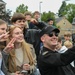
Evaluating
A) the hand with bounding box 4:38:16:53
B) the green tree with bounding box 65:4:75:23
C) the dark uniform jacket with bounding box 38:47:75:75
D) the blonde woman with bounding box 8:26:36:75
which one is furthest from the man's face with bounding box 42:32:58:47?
the green tree with bounding box 65:4:75:23

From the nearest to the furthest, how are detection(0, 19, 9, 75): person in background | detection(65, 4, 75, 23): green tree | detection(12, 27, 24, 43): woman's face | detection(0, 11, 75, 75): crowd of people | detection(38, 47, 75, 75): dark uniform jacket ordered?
detection(38, 47, 75, 75): dark uniform jacket → detection(0, 11, 75, 75): crowd of people → detection(0, 19, 9, 75): person in background → detection(12, 27, 24, 43): woman's face → detection(65, 4, 75, 23): green tree

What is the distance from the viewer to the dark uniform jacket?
14.8ft

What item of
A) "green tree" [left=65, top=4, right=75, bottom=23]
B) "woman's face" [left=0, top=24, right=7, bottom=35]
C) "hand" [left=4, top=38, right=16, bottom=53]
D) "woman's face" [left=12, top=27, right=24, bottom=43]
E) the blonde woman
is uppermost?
"woman's face" [left=0, top=24, right=7, bottom=35]

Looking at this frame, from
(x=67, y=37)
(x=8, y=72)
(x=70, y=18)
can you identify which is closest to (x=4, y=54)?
(x=8, y=72)

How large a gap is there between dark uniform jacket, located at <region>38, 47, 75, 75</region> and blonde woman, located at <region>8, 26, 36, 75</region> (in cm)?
61

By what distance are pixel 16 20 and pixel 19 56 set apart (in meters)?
1.32

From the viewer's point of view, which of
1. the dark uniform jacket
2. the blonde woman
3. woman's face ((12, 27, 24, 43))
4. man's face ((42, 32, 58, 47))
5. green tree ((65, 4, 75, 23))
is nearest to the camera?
the dark uniform jacket

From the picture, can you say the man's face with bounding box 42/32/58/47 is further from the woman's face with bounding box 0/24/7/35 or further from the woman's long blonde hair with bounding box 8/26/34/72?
the woman's face with bounding box 0/24/7/35

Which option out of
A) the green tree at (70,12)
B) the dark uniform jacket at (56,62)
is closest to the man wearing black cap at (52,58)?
the dark uniform jacket at (56,62)

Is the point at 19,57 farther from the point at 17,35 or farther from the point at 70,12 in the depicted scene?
the point at 70,12

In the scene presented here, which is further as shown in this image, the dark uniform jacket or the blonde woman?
the blonde woman

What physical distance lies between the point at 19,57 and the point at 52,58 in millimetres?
1078

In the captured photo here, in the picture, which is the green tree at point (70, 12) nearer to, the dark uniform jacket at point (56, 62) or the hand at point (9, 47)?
the hand at point (9, 47)

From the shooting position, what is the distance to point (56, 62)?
4.60 metres
